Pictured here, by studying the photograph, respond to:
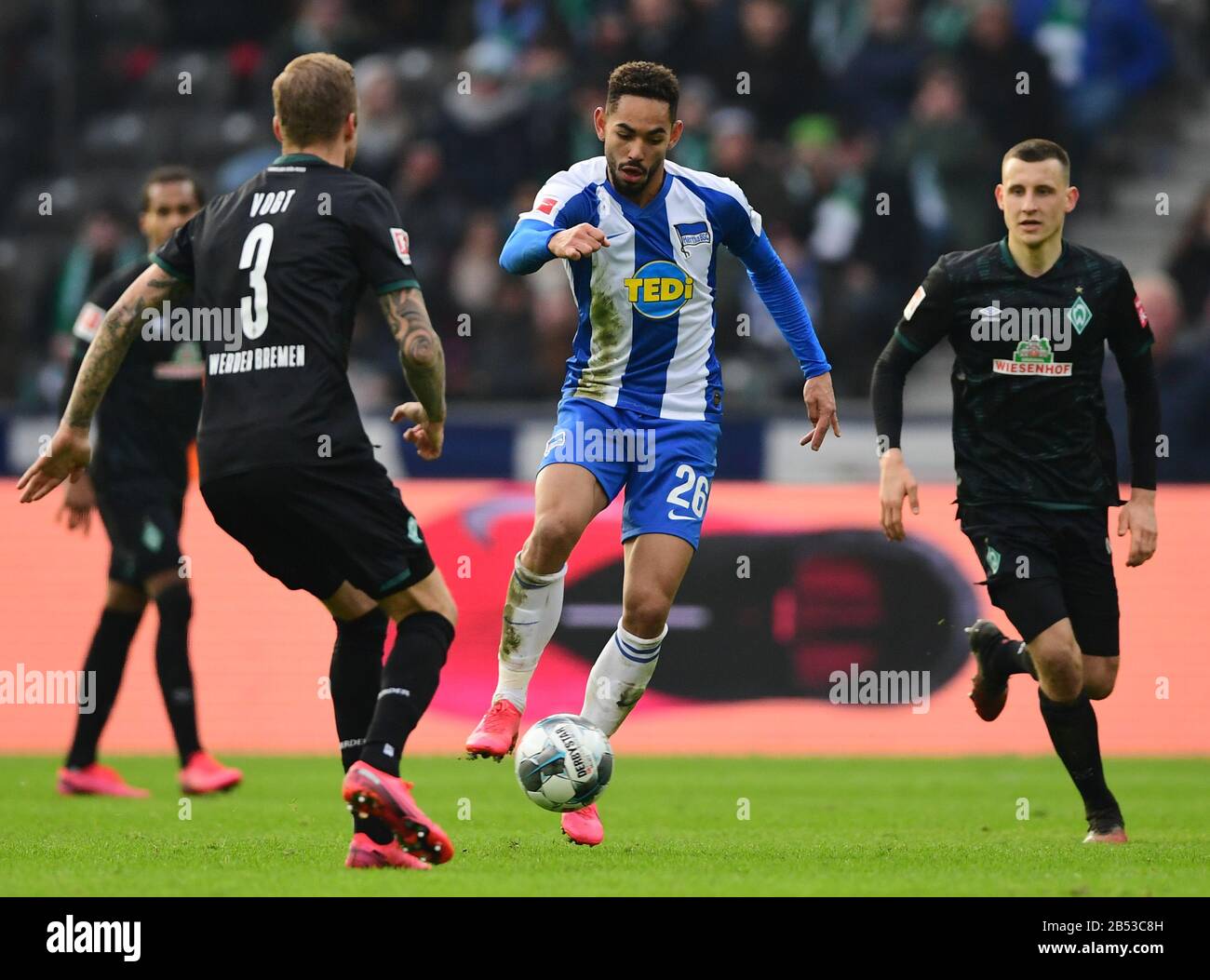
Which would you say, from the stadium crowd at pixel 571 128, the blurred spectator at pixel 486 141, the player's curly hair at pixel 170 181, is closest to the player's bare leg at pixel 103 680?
the player's curly hair at pixel 170 181

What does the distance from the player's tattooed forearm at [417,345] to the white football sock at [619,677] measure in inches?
56.4

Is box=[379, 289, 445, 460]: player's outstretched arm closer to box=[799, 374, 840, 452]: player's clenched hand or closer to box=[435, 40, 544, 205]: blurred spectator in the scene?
box=[799, 374, 840, 452]: player's clenched hand

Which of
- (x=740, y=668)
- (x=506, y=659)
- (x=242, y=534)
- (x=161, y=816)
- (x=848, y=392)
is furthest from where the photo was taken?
(x=848, y=392)

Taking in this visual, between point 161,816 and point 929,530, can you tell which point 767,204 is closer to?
point 929,530

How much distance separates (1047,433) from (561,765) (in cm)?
225

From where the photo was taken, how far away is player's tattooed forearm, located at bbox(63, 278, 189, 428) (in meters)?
5.78

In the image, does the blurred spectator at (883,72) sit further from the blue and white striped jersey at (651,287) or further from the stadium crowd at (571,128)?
the blue and white striped jersey at (651,287)

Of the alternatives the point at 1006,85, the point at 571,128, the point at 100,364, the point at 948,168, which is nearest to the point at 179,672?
the point at 100,364

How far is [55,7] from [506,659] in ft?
43.8

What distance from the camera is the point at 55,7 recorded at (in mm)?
17906

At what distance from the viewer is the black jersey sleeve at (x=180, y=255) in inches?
228

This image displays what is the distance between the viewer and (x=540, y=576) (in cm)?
654

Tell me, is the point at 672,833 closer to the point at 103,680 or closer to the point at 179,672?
the point at 179,672

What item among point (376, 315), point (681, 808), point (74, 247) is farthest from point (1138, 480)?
point (74, 247)
